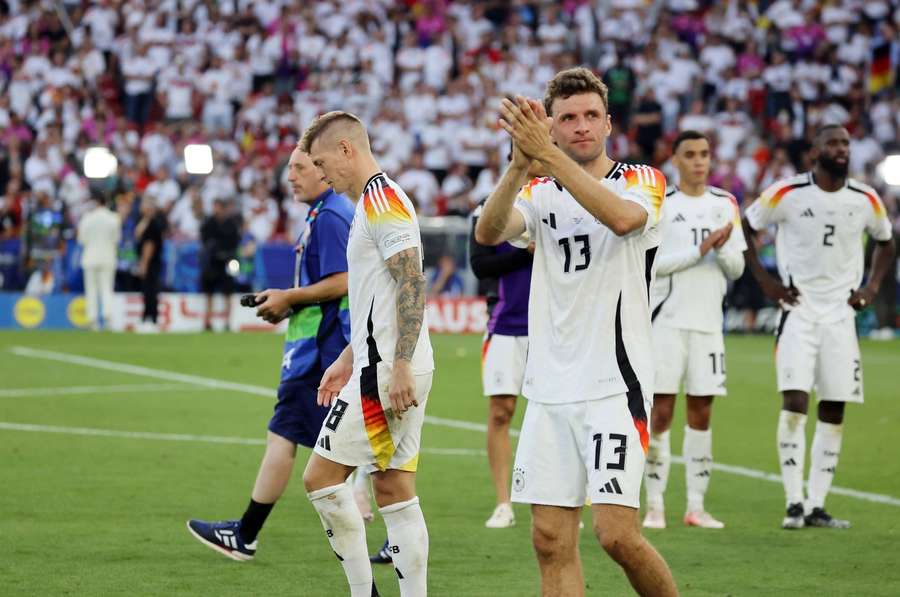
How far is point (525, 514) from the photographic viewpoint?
33.0ft

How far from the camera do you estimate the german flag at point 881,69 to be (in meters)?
32.3

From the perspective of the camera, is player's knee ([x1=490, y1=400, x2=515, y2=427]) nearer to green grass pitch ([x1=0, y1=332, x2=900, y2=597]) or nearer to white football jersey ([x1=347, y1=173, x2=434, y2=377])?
green grass pitch ([x1=0, y1=332, x2=900, y2=597])

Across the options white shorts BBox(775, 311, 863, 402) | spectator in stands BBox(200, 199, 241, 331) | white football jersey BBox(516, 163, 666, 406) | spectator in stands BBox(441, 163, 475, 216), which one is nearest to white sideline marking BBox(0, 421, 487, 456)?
white shorts BBox(775, 311, 863, 402)

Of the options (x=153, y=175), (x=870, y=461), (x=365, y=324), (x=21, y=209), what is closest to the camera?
(x=365, y=324)

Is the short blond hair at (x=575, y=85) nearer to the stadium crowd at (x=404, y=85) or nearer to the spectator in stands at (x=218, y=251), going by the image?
the spectator in stands at (x=218, y=251)

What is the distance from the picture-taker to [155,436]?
13438 millimetres

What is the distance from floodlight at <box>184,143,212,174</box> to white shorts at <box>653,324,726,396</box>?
20.2 m

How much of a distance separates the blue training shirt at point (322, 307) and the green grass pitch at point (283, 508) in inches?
46.1

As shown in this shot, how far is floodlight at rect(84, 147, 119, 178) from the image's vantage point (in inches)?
1119

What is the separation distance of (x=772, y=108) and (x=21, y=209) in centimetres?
1571

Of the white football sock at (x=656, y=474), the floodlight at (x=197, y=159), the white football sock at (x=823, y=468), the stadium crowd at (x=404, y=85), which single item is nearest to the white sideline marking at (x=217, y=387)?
the white football sock at (x=823, y=468)

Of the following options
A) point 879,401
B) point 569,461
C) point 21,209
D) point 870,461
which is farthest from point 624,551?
point 21,209

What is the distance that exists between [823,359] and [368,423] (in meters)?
4.30

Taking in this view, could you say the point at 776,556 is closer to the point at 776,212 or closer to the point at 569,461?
the point at 776,212
